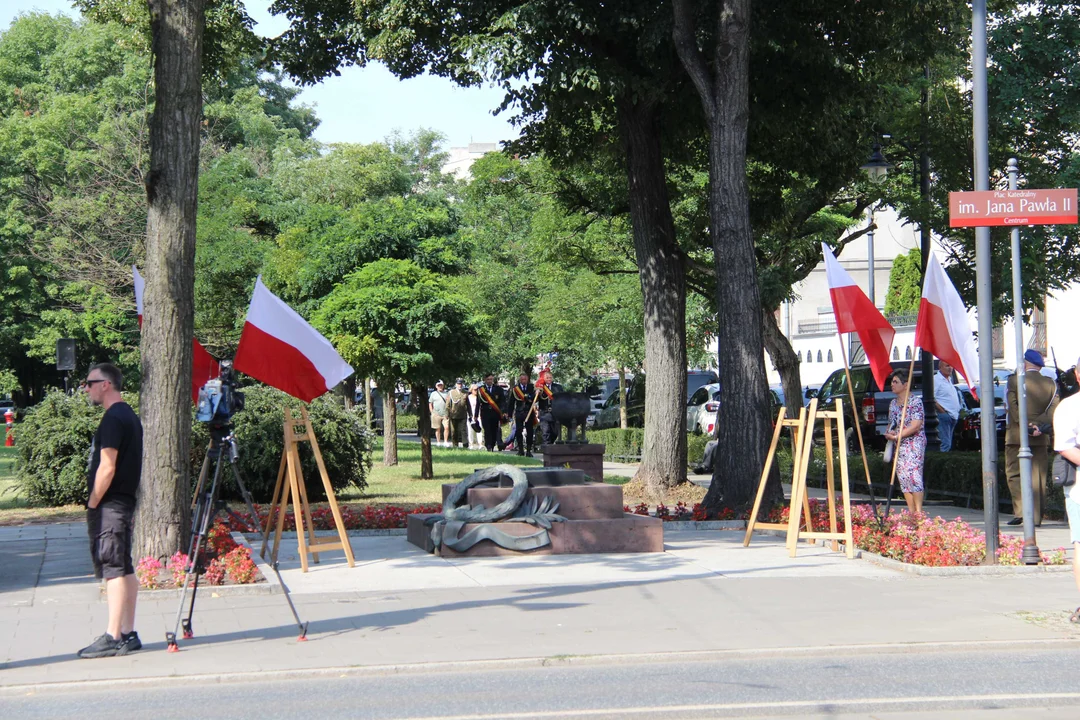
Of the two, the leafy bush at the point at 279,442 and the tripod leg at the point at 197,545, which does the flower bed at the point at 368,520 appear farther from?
the tripod leg at the point at 197,545

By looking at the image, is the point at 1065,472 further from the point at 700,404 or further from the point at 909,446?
the point at 700,404

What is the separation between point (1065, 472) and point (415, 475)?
16.3m

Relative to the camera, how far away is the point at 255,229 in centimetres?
3928

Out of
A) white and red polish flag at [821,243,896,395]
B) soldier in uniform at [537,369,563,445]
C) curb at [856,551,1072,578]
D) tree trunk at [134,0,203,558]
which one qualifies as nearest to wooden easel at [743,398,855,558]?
curb at [856,551,1072,578]

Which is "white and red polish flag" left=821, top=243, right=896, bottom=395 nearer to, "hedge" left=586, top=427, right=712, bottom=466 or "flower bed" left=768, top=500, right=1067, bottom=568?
"flower bed" left=768, top=500, right=1067, bottom=568

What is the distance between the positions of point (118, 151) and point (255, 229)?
15.6 ft

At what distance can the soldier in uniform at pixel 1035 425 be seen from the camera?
15281 millimetres

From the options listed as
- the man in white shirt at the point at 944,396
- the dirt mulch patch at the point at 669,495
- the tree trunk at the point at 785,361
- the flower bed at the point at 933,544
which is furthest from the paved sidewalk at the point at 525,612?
the tree trunk at the point at 785,361

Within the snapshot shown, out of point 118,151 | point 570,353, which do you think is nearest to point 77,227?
point 118,151

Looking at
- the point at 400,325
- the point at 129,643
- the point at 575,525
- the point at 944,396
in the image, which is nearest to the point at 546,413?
the point at 400,325

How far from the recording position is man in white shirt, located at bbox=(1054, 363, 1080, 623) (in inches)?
346

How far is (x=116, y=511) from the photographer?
805cm

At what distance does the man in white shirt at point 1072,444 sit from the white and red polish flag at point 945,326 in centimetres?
378

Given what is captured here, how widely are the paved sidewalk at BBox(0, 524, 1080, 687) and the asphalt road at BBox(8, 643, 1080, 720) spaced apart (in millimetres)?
220
